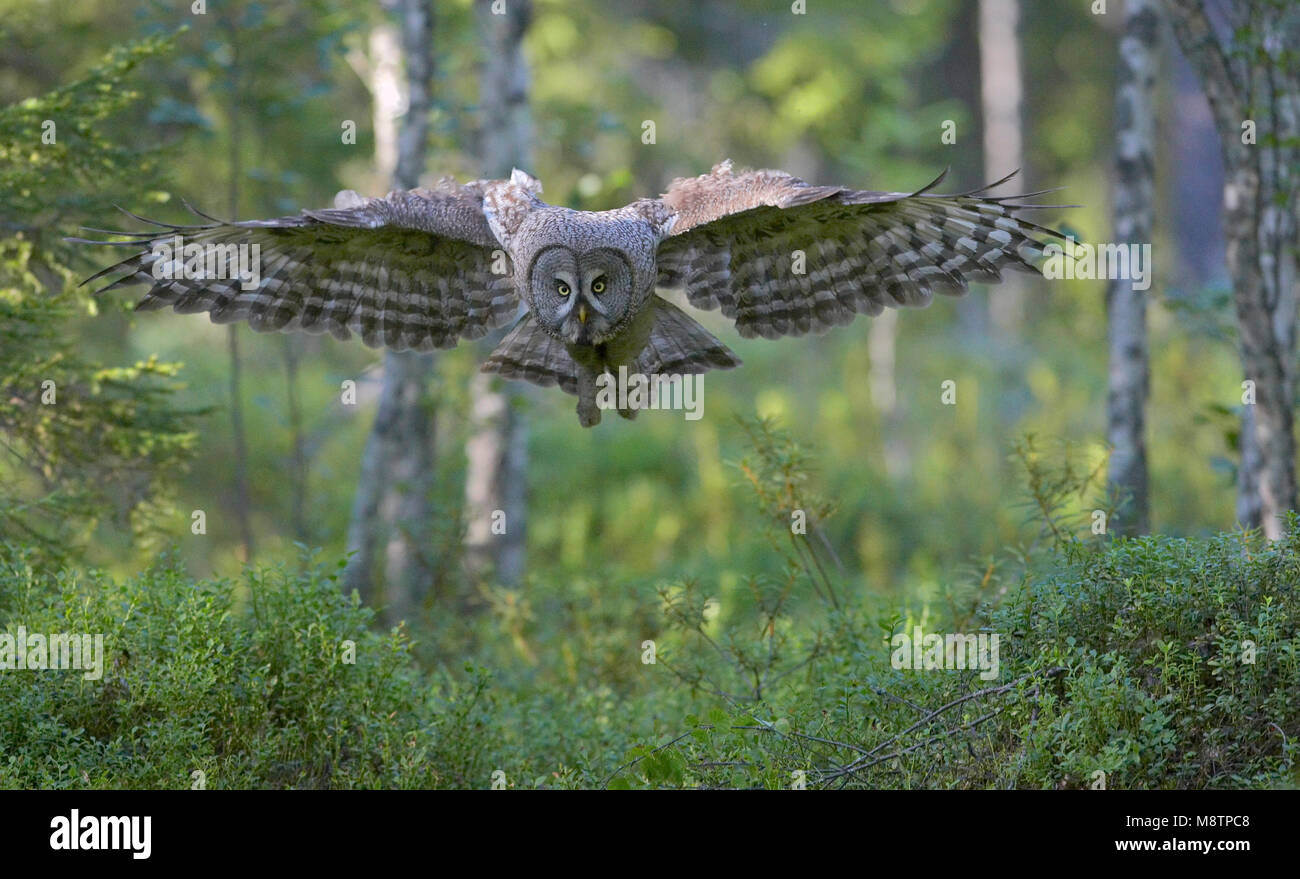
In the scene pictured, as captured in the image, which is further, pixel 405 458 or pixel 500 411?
pixel 500 411

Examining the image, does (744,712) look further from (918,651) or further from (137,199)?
(137,199)

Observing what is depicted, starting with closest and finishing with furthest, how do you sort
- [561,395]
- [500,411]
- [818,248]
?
[818,248]
[500,411]
[561,395]

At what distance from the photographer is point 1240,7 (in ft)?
28.7

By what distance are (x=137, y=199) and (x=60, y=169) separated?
617 millimetres

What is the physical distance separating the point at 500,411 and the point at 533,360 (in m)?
4.24

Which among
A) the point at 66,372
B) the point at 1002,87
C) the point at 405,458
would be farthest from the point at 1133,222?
the point at 1002,87

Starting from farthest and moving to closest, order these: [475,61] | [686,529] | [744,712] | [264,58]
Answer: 1. [686,529]
2. [475,61]
3. [264,58]
4. [744,712]

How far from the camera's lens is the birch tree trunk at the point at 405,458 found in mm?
10617

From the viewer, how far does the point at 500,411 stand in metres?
12.3

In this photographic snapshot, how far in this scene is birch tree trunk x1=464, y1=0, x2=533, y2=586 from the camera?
11.6 metres

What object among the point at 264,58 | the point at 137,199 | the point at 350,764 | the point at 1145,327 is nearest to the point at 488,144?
the point at 264,58

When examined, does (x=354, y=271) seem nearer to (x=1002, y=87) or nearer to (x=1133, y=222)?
(x=1133, y=222)

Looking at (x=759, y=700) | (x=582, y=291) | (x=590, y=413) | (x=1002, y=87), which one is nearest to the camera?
(x=759, y=700)

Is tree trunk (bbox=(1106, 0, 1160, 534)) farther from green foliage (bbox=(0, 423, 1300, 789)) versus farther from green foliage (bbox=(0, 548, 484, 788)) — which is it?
green foliage (bbox=(0, 548, 484, 788))
